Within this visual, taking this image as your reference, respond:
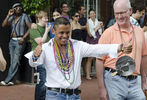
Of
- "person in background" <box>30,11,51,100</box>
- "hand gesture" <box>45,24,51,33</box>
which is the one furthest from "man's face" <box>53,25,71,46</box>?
"hand gesture" <box>45,24,51,33</box>

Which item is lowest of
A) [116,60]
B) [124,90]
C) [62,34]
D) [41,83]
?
[41,83]

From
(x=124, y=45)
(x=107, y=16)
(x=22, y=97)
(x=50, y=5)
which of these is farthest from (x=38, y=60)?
(x=107, y=16)

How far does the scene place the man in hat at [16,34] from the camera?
9.42 meters

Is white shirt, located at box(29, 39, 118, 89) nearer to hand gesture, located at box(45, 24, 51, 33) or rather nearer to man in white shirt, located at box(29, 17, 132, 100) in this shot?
man in white shirt, located at box(29, 17, 132, 100)

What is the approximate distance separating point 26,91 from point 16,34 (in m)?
1.68

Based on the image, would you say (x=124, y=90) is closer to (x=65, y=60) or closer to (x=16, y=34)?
(x=65, y=60)

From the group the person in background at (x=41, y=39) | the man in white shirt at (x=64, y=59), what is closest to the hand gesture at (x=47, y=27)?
the person in background at (x=41, y=39)

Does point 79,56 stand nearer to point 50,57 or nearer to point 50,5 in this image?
point 50,57

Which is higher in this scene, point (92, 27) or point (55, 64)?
point (92, 27)

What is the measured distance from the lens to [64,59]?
4184 mm

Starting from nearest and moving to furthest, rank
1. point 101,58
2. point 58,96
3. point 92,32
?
point 58,96 → point 101,58 → point 92,32

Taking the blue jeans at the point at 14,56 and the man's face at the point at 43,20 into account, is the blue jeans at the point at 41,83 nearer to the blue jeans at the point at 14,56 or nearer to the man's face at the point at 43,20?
the man's face at the point at 43,20

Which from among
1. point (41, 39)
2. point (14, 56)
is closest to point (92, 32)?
point (14, 56)

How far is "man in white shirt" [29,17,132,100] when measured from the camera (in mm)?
4062
